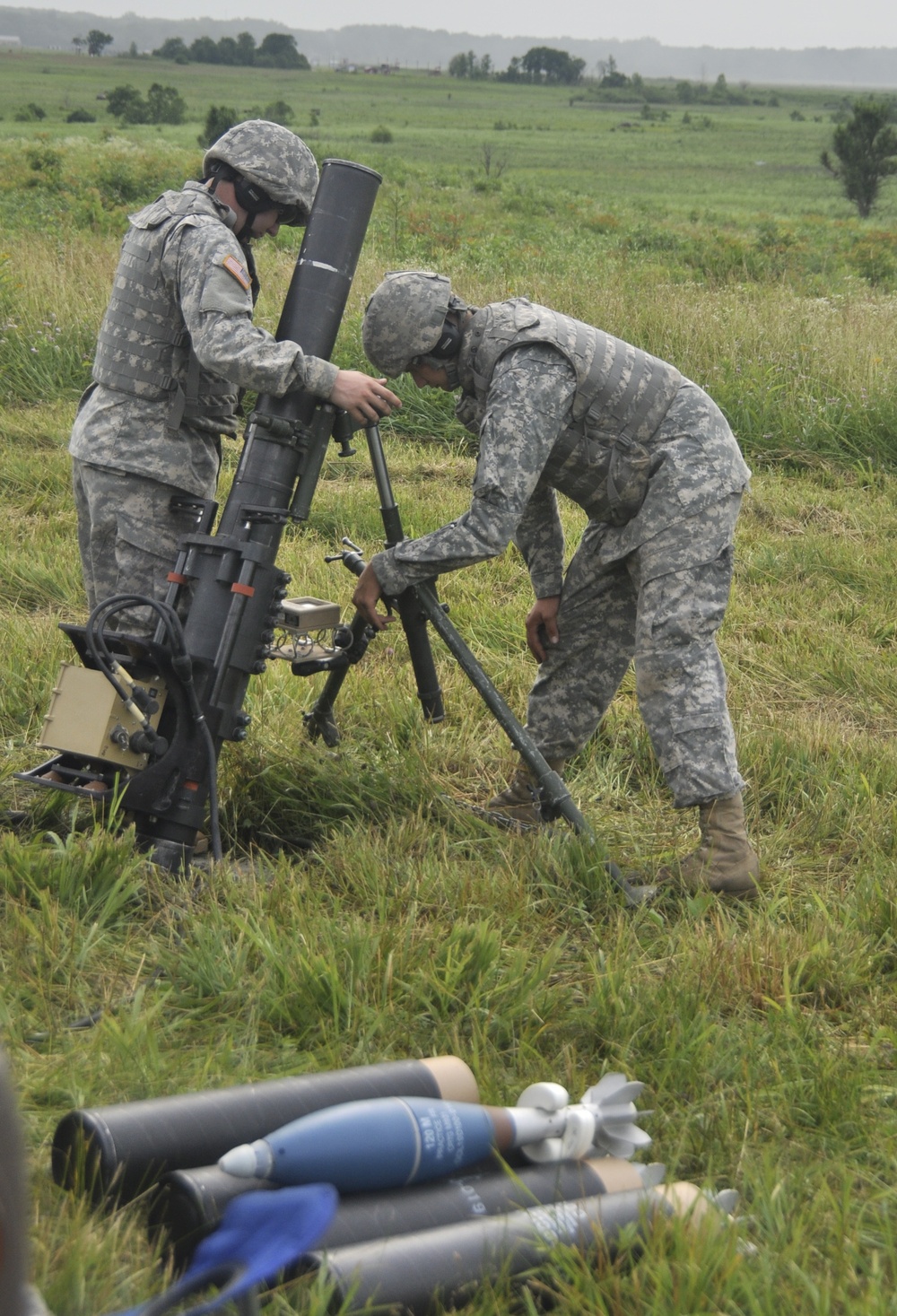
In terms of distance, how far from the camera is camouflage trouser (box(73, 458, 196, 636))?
4777 millimetres

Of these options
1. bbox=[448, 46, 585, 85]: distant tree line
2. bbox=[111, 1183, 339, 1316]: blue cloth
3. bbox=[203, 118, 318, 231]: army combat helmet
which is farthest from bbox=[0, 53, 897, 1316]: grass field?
bbox=[448, 46, 585, 85]: distant tree line

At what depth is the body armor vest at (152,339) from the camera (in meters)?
4.61

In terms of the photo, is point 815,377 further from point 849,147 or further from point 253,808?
point 849,147

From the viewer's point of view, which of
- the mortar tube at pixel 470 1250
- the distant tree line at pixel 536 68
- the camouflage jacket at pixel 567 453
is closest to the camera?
the mortar tube at pixel 470 1250

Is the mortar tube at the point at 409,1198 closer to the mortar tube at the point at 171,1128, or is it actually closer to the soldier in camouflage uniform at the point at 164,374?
the mortar tube at the point at 171,1128

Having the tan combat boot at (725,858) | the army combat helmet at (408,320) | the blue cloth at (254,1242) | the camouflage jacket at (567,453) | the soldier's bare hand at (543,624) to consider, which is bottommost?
the tan combat boot at (725,858)

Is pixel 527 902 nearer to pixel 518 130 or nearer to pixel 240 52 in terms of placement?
pixel 518 130

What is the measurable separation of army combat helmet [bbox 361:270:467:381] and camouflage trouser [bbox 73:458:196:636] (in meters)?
1.19

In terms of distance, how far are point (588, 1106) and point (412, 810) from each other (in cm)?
217

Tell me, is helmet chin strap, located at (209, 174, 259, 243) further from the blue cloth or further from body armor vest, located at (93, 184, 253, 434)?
the blue cloth

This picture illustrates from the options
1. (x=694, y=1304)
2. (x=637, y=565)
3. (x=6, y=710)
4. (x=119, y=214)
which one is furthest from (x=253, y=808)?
(x=119, y=214)

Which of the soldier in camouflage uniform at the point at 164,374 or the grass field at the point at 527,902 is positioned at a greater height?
the soldier in camouflage uniform at the point at 164,374

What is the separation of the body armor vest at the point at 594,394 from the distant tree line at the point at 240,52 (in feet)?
465

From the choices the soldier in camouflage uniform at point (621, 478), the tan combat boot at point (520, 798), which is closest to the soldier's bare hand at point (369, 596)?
the soldier in camouflage uniform at point (621, 478)
